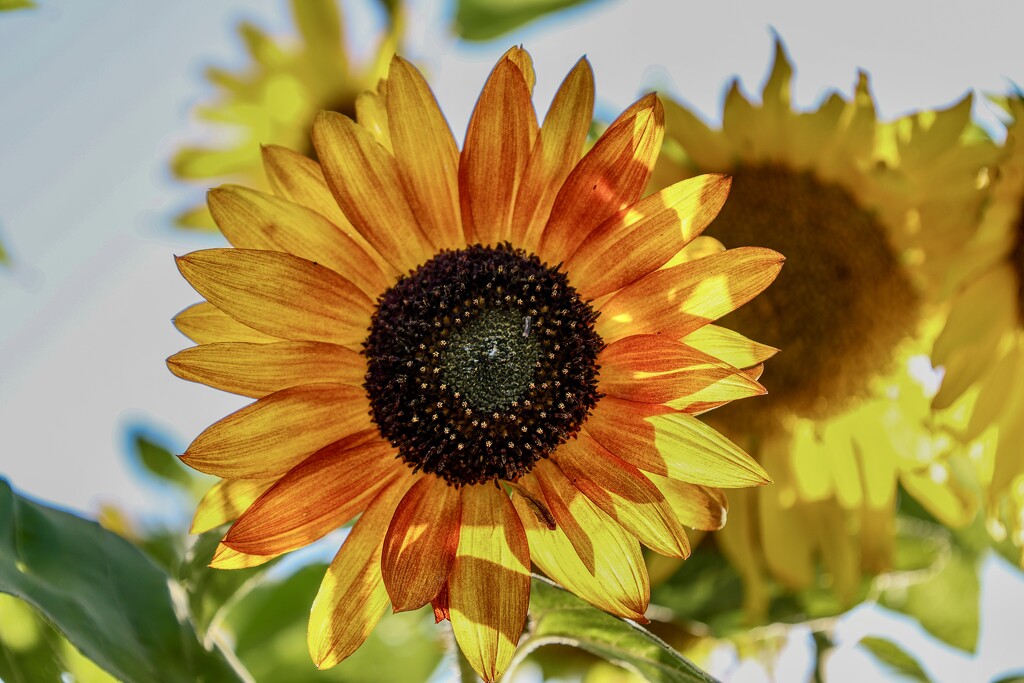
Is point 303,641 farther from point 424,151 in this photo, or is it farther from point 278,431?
point 424,151

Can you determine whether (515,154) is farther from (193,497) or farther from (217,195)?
(193,497)

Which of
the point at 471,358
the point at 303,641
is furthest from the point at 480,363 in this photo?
the point at 303,641

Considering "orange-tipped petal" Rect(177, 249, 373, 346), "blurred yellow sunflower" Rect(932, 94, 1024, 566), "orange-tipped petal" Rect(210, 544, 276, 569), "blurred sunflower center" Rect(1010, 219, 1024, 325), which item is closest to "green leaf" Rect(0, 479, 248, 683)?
"orange-tipped petal" Rect(210, 544, 276, 569)

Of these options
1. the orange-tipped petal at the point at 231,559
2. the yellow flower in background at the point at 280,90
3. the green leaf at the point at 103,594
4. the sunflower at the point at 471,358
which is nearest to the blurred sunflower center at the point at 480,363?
the sunflower at the point at 471,358

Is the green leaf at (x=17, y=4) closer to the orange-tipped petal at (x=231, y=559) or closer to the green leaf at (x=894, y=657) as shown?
the orange-tipped petal at (x=231, y=559)

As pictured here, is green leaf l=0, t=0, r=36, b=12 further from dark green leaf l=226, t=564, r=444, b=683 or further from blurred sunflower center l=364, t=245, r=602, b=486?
dark green leaf l=226, t=564, r=444, b=683
